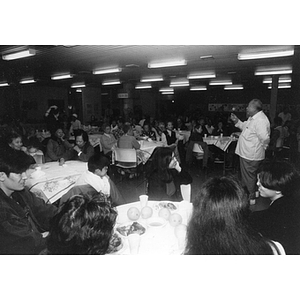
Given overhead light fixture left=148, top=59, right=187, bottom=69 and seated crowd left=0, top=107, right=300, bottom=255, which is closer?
seated crowd left=0, top=107, right=300, bottom=255

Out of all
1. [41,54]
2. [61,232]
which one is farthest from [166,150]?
[41,54]

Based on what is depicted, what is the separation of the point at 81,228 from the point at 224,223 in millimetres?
591

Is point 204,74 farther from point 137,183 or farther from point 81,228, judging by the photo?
point 81,228

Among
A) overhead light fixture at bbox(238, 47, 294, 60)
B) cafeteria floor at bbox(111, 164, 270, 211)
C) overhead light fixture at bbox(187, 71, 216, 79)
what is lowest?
cafeteria floor at bbox(111, 164, 270, 211)

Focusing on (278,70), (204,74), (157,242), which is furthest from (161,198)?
(204,74)

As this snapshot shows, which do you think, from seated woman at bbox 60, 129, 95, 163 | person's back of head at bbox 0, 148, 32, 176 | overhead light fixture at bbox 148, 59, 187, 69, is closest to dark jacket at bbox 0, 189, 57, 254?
person's back of head at bbox 0, 148, 32, 176

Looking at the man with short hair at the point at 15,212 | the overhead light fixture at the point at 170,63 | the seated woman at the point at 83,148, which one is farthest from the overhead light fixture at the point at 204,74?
the man with short hair at the point at 15,212

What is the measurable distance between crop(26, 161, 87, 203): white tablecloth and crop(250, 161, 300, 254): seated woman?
1557mm

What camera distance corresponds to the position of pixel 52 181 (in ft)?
6.94

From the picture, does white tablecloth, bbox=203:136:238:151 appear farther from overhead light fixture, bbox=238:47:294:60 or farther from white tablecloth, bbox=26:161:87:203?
white tablecloth, bbox=26:161:87:203

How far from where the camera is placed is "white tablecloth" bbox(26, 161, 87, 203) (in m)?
2.04

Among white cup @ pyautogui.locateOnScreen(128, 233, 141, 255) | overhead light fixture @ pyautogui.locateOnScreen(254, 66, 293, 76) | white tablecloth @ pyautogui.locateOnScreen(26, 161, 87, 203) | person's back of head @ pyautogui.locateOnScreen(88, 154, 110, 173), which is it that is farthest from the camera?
overhead light fixture @ pyautogui.locateOnScreen(254, 66, 293, 76)
